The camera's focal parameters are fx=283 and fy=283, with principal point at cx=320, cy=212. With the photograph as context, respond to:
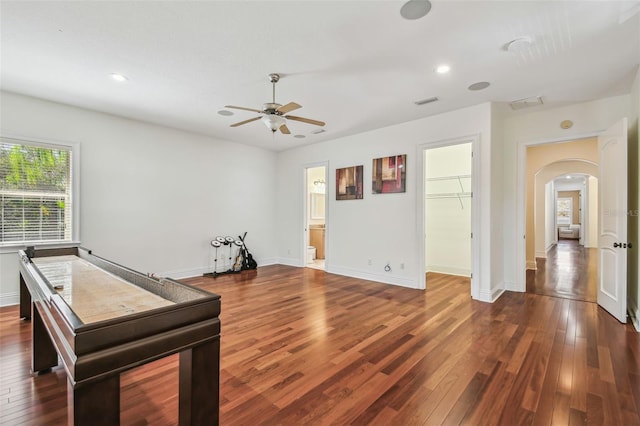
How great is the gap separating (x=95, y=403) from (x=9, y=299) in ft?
15.3

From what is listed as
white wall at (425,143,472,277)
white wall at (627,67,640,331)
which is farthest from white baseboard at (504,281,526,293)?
white wall at (627,67,640,331)

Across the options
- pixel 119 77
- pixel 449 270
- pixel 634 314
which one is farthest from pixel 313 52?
pixel 449 270

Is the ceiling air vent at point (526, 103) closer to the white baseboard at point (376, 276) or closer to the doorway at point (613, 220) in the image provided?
the doorway at point (613, 220)

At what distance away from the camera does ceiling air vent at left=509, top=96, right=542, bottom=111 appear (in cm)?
398

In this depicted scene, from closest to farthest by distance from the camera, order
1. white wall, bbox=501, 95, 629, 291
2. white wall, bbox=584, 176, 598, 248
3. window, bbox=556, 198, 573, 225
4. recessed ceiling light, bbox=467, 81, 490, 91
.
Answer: recessed ceiling light, bbox=467, 81, 490, 91
white wall, bbox=501, 95, 629, 291
white wall, bbox=584, 176, 598, 248
window, bbox=556, 198, 573, 225

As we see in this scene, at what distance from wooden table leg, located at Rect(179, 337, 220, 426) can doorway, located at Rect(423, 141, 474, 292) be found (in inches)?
200

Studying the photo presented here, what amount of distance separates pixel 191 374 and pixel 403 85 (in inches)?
145

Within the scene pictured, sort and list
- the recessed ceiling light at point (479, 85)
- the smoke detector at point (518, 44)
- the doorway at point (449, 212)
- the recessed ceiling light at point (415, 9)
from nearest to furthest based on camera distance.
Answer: the recessed ceiling light at point (415, 9)
the smoke detector at point (518, 44)
the recessed ceiling light at point (479, 85)
the doorway at point (449, 212)

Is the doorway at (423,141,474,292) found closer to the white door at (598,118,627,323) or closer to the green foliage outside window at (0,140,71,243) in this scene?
the white door at (598,118,627,323)

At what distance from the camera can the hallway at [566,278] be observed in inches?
178

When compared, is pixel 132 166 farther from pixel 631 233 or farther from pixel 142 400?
pixel 631 233

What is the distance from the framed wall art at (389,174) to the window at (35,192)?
5015 millimetres

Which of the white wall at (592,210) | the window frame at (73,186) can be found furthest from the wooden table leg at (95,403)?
the white wall at (592,210)

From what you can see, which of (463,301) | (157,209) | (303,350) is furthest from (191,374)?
(157,209)
